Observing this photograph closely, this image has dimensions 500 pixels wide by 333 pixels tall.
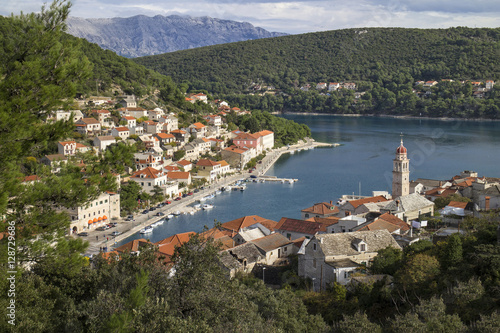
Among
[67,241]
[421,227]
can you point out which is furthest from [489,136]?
[67,241]

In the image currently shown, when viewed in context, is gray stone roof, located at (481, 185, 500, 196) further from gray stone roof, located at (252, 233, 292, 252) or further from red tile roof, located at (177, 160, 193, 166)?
red tile roof, located at (177, 160, 193, 166)

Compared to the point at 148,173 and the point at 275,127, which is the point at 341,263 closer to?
the point at 148,173

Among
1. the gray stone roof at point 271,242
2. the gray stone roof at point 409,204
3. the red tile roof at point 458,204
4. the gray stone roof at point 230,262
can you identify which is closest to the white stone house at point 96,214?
the gray stone roof at point 271,242

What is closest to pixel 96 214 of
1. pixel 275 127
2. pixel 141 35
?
pixel 275 127

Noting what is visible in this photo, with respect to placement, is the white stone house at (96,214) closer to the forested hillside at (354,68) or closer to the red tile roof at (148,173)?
the red tile roof at (148,173)

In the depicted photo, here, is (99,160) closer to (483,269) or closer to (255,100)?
(483,269)

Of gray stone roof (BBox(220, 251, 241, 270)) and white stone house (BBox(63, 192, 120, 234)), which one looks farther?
white stone house (BBox(63, 192, 120, 234))

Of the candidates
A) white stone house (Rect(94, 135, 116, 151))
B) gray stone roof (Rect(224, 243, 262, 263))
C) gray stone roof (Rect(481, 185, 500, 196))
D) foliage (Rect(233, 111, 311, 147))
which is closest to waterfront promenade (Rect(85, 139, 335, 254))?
gray stone roof (Rect(224, 243, 262, 263))
